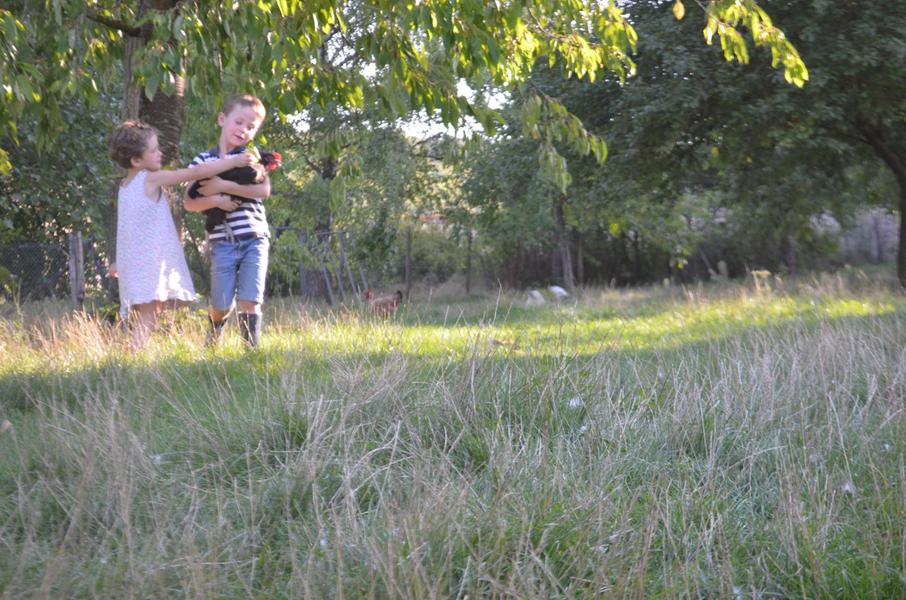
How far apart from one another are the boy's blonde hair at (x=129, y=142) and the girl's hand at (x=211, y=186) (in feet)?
1.33

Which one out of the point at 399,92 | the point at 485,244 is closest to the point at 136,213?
the point at 399,92

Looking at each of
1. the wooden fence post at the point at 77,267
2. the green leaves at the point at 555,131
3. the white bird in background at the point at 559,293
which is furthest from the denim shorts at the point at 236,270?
the white bird in background at the point at 559,293

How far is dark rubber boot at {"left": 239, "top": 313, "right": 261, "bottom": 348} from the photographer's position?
18.7 feet

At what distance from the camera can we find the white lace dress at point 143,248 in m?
5.55

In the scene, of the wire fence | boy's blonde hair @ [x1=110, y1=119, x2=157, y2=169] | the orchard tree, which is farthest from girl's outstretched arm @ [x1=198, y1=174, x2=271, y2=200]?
the wire fence

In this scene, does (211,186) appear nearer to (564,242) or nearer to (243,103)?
(243,103)

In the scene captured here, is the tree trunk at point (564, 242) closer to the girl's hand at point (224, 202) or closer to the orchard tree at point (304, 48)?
the orchard tree at point (304, 48)

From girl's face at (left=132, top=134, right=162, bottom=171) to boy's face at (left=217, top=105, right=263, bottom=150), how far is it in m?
0.40

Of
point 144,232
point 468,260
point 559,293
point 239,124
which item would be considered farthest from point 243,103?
point 468,260

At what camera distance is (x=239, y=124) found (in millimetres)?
5531

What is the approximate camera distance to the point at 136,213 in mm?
5578

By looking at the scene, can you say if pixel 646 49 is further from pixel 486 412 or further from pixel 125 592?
pixel 125 592

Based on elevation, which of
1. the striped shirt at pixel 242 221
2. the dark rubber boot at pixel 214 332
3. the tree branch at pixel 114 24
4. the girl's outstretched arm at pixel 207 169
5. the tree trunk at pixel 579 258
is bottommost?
the tree trunk at pixel 579 258

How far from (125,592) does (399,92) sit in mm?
3686
